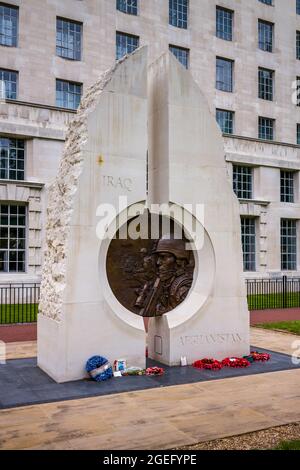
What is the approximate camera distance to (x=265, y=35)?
3478cm

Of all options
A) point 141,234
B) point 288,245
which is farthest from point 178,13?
point 141,234

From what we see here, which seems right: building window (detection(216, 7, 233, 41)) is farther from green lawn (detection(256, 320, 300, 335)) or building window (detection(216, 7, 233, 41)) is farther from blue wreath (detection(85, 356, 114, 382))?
blue wreath (detection(85, 356, 114, 382))

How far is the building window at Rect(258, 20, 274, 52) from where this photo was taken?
34500mm

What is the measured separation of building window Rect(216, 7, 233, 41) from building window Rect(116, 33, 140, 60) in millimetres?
6578

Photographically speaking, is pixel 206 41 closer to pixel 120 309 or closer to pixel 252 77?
pixel 252 77

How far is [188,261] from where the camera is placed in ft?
35.5

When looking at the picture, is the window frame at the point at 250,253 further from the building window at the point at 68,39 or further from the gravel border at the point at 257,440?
the gravel border at the point at 257,440

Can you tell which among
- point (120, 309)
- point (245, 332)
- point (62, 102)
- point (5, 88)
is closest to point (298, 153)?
point (62, 102)

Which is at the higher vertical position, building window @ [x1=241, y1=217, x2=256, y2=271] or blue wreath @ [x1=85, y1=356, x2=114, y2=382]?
building window @ [x1=241, y1=217, x2=256, y2=271]

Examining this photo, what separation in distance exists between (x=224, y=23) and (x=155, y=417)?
31478 millimetres

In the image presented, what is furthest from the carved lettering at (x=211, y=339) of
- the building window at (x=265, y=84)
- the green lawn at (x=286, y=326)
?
the building window at (x=265, y=84)

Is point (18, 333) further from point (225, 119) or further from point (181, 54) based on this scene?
point (181, 54)

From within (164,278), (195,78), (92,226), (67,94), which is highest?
(195,78)

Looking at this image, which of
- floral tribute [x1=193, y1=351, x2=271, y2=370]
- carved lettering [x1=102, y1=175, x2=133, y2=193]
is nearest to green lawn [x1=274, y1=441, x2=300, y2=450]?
floral tribute [x1=193, y1=351, x2=271, y2=370]
